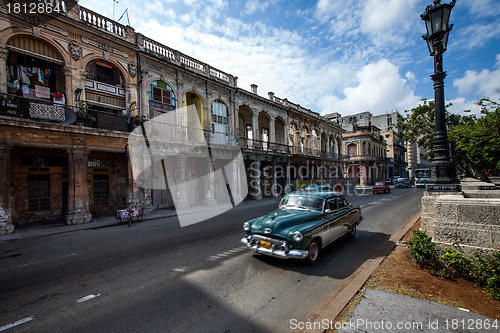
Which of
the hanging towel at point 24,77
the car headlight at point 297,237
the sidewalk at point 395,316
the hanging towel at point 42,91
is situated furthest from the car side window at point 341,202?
the hanging towel at point 24,77

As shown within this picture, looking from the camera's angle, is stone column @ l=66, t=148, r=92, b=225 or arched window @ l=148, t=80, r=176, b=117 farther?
arched window @ l=148, t=80, r=176, b=117

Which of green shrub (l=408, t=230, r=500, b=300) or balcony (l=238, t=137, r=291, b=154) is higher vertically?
balcony (l=238, t=137, r=291, b=154)

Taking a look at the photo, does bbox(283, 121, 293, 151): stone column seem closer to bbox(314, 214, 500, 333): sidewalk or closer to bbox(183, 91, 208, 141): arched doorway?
bbox(183, 91, 208, 141): arched doorway

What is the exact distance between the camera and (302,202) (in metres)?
6.57

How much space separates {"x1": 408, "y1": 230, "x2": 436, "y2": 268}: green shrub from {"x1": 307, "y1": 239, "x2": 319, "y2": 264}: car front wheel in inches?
74.8

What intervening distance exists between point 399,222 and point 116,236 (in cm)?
1139

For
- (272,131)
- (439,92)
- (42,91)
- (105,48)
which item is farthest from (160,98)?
(439,92)

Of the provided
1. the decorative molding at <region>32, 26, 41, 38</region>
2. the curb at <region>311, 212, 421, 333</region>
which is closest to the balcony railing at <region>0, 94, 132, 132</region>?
the decorative molding at <region>32, 26, 41, 38</region>

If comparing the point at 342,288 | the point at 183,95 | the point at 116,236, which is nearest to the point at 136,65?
the point at 183,95

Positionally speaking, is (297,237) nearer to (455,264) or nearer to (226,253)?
(226,253)

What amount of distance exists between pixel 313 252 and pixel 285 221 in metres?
0.95

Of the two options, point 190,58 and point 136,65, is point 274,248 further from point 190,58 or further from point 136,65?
point 190,58

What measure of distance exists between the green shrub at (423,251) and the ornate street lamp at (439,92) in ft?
6.04

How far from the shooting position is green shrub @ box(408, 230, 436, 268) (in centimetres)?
448
